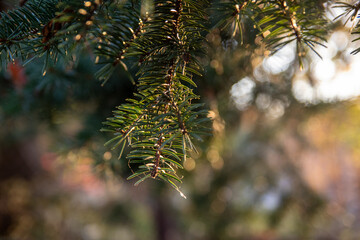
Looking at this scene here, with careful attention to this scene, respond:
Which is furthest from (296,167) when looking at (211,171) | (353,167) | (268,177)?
(353,167)

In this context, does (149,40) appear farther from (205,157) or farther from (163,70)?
(205,157)

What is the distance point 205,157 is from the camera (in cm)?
58

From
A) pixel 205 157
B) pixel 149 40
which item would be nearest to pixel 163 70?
pixel 149 40

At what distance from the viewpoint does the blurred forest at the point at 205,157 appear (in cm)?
43

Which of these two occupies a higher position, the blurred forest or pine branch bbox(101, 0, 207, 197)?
pine branch bbox(101, 0, 207, 197)

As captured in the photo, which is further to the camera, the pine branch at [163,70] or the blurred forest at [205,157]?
the blurred forest at [205,157]

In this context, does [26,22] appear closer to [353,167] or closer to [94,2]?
[94,2]

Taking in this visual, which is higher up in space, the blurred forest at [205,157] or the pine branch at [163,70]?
the pine branch at [163,70]

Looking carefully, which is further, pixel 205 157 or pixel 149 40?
pixel 205 157

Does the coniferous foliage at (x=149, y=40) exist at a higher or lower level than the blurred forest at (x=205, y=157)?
higher

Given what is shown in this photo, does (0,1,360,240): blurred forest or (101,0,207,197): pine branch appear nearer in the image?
(101,0,207,197): pine branch

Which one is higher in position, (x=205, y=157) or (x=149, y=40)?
(x=149, y=40)

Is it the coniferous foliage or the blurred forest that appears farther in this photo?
the blurred forest

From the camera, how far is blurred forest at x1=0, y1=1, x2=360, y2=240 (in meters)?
0.43
